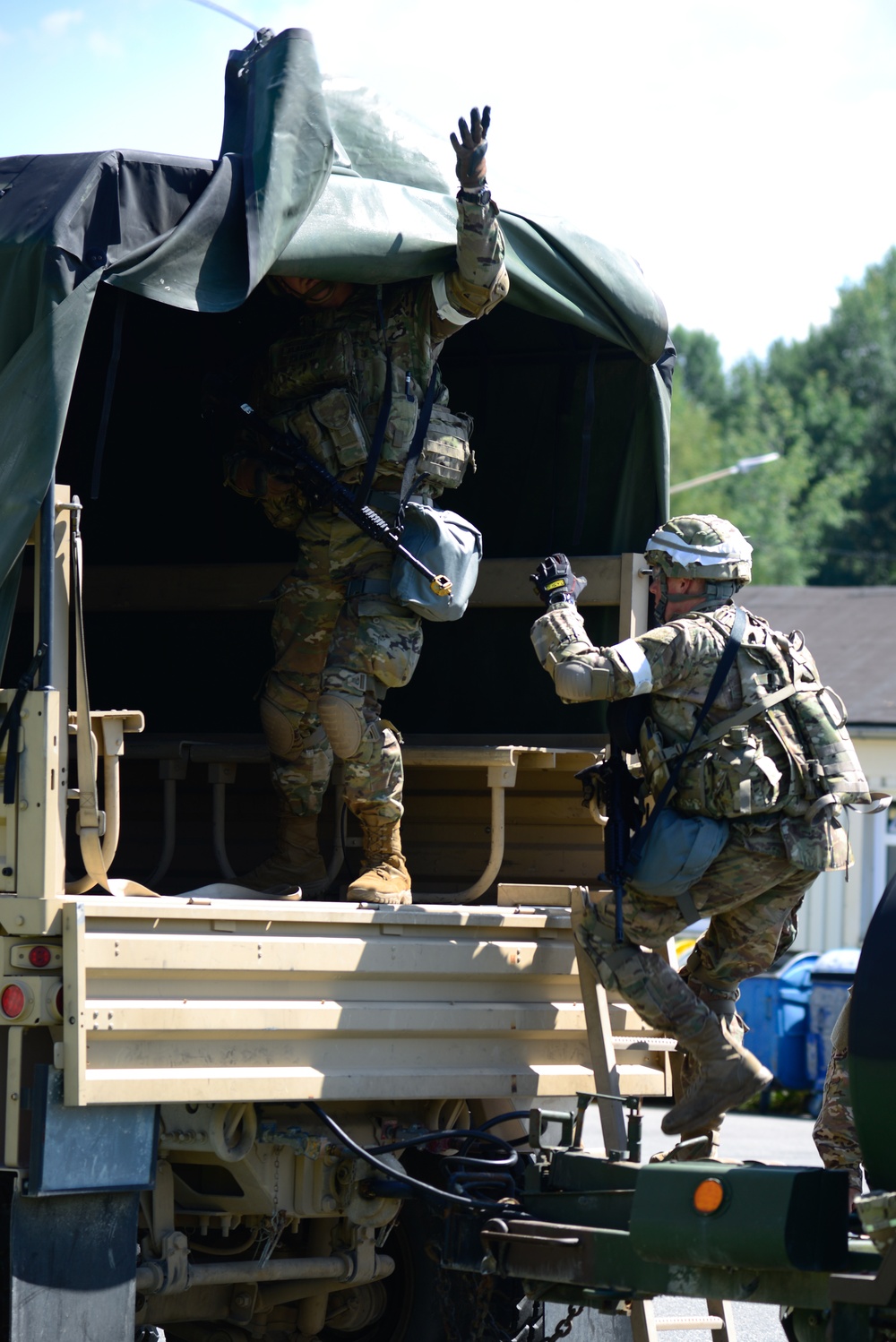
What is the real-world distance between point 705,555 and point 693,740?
1.86 ft

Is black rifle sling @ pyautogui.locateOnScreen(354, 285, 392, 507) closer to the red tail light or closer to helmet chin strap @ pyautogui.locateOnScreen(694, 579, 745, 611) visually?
helmet chin strap @ pyautogui.locateOnScreen(694, 579, 745, 611)

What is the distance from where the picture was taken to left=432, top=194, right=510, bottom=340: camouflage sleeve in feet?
17.5

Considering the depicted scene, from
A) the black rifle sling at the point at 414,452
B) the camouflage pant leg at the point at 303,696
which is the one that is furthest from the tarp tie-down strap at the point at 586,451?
the camouflage pant leg at the point at 303,696

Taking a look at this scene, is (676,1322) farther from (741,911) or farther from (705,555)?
(705,555)

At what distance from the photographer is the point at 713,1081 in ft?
17.3

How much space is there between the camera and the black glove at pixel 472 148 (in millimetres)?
5184

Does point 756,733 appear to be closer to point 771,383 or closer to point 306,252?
point 306,252

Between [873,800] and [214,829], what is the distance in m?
2.21

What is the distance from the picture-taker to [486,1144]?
5438mm

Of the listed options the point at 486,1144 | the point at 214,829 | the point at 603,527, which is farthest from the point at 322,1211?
the point at 603,527

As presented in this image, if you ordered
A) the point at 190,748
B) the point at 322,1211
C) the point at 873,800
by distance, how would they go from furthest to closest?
1. the point at 190,748
2. the point at 873,800
3. the point at 322,1211

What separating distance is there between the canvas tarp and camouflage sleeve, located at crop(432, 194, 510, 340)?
0.31ft

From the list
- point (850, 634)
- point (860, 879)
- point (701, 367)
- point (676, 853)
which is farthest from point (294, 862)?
point (701, 367)

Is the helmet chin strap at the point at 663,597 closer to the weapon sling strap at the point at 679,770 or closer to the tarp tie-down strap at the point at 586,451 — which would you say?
the weapon sling strap at the point at 679,770
